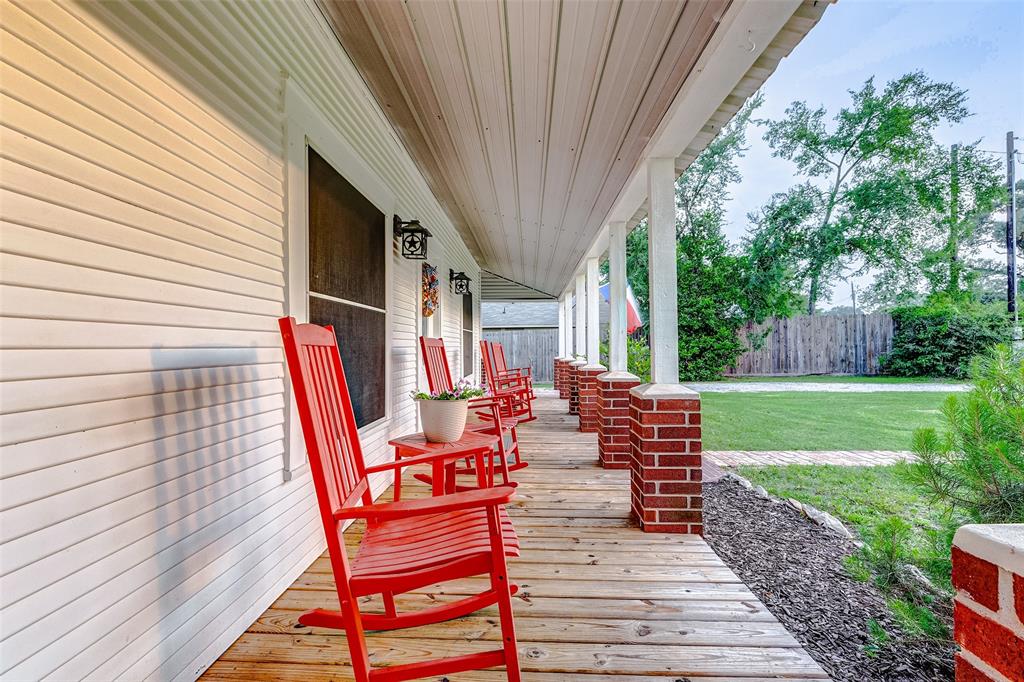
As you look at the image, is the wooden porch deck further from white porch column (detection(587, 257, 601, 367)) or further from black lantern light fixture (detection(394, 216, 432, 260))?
white porch column (detection(587, 257, 601, 367))

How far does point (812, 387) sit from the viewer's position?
1016cm

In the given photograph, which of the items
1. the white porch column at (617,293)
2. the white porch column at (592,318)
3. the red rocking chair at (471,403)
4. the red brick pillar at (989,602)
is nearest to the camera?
the red brick pillar at (989,602)

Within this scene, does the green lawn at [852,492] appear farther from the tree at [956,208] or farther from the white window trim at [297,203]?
the tree at [956,208]

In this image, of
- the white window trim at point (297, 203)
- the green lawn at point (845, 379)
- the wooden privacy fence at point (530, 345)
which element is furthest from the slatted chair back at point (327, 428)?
the wooden privacy fence at point (530, 345)

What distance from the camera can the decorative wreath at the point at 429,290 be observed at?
4.68 meters

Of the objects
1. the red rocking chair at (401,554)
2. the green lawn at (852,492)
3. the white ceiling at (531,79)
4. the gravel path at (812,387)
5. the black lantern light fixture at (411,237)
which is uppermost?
the white ceiling at (531,79)

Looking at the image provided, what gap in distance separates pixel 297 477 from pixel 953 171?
1689 cm

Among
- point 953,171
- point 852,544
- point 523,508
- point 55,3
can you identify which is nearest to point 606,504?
point 523,508

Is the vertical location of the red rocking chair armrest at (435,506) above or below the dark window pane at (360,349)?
below

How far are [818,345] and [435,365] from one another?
1192cm

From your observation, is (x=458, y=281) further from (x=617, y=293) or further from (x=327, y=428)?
(x=327, y=428)

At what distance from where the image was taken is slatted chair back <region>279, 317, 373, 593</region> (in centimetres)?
120

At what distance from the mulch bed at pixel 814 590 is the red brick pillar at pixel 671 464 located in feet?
0.99

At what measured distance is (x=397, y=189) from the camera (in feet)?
12.2
